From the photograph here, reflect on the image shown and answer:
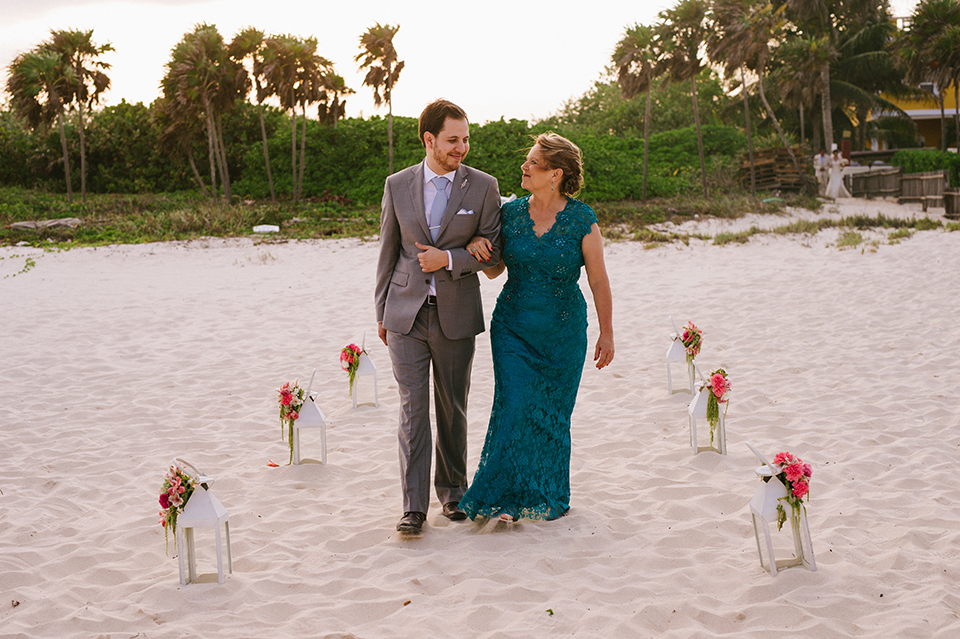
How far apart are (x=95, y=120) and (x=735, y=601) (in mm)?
28794

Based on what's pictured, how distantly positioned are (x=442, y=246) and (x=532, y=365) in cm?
75

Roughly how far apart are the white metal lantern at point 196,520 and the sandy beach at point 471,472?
74mm

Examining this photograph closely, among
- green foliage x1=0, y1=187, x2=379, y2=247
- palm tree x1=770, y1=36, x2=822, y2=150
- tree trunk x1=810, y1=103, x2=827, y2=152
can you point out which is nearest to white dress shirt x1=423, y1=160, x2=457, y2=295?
green foliage x1=0, y1=187, x2=379, y2=247

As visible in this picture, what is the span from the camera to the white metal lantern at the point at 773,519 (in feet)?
10.8

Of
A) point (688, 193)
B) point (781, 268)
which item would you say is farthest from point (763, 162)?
point (781, 268)

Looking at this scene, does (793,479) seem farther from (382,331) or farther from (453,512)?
(382,331)

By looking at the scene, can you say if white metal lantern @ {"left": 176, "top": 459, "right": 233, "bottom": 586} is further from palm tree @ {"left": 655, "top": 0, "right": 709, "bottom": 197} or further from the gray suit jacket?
palm tree @ {"left": 655, "top": 0, "right": 709, "bottom": 197}

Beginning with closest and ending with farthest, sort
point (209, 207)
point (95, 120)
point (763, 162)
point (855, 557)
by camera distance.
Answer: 1. point (855, 557)
2. point (209, 207)
3. point (763, 162)
4. point (95, 120)

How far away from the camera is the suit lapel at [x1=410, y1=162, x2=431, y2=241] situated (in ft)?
12.2

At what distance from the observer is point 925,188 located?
72.8 feet

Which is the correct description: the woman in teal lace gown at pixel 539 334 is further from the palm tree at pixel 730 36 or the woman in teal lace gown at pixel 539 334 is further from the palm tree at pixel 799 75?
the palm tree at pixel 799 75

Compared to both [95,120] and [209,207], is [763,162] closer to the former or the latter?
[209,207]

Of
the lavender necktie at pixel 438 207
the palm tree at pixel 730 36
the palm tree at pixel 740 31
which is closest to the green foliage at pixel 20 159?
the palm tree at pixel 730 36

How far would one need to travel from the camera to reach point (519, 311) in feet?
12.8
